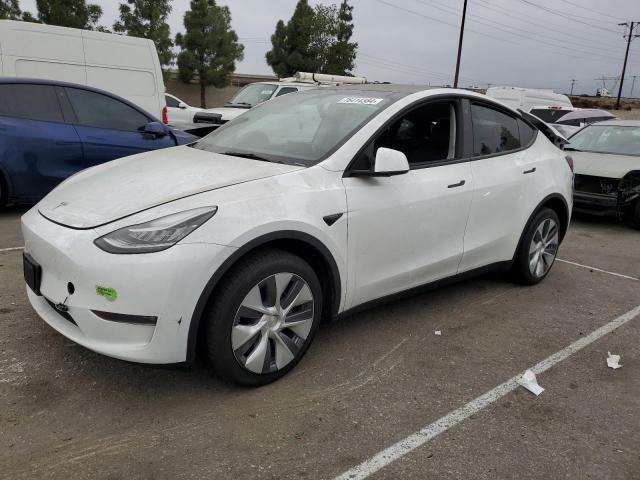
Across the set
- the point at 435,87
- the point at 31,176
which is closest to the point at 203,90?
the point at 31,176

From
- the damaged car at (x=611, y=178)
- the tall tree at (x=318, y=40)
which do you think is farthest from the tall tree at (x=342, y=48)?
the damaged car at (x=611, y=178)

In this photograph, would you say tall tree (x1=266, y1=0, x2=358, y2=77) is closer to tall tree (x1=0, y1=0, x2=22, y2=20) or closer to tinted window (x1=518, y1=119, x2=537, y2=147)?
tall tree (x1=0, y1=0, x2=22, y2=20)

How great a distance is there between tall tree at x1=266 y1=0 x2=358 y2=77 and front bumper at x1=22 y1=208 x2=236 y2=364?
32.5 m

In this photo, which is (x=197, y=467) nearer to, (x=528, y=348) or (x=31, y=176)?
(x=528, y=348)

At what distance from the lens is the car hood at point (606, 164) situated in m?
7.32

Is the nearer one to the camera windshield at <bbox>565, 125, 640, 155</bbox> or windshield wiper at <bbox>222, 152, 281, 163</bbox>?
windshield wiper at <bbox>222, 152, 281, 163</bbox>

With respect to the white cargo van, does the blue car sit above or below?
below

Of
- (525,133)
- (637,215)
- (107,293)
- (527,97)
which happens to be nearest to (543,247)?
(525,133)

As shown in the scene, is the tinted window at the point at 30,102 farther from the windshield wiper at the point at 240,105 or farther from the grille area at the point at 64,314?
the windshield wiper at the point at 240,105

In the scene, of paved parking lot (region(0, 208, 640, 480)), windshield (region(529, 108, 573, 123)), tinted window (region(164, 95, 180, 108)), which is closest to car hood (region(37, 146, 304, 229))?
paved parking lot (region(0, 208, 640, 480))

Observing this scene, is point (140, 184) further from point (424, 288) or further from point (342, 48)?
point (342, 48)

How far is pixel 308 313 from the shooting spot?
296 centimetres

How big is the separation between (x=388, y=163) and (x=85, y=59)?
7789 millimetres

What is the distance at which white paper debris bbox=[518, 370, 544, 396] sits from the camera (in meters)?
3.02
